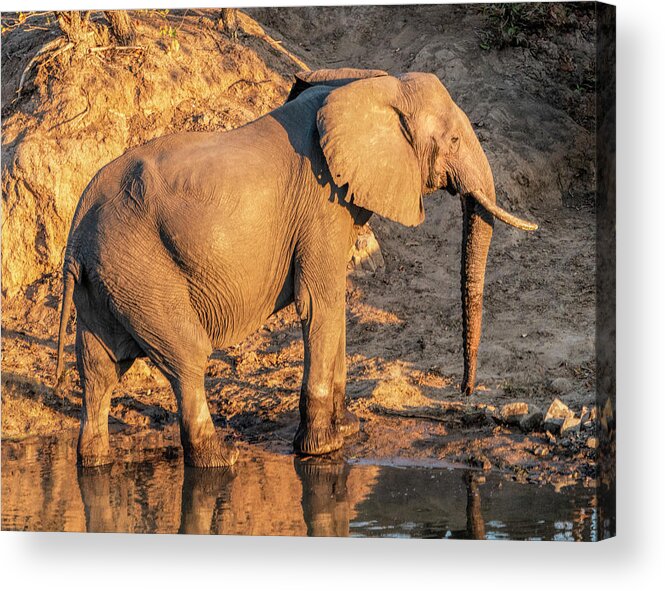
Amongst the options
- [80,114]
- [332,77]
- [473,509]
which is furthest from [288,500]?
[80,114]

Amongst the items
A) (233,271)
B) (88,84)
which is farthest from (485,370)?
(88,84)

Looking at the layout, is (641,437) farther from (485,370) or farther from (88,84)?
(88,84)

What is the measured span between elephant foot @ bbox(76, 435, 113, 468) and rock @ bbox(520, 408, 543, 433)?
243 centimetres

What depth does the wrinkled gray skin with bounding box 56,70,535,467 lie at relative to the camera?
789 cm

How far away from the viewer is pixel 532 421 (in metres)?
8.52

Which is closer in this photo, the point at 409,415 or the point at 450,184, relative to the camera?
the point at 450,184

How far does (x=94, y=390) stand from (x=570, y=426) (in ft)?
8.87

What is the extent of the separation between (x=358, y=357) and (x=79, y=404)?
1.89 m

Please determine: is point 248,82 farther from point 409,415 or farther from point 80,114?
point 409,415

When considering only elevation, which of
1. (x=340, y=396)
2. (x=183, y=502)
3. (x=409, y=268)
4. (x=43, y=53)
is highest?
(x=43, y=53)

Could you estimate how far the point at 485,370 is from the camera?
9.48 m

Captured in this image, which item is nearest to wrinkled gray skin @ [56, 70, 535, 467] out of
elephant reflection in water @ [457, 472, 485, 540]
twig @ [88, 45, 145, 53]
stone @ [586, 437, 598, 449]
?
elephant reflection in water @ [457, 472, 485, 540]

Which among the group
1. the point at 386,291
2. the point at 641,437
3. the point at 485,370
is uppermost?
the point at 386,291

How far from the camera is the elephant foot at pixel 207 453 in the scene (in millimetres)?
8109
